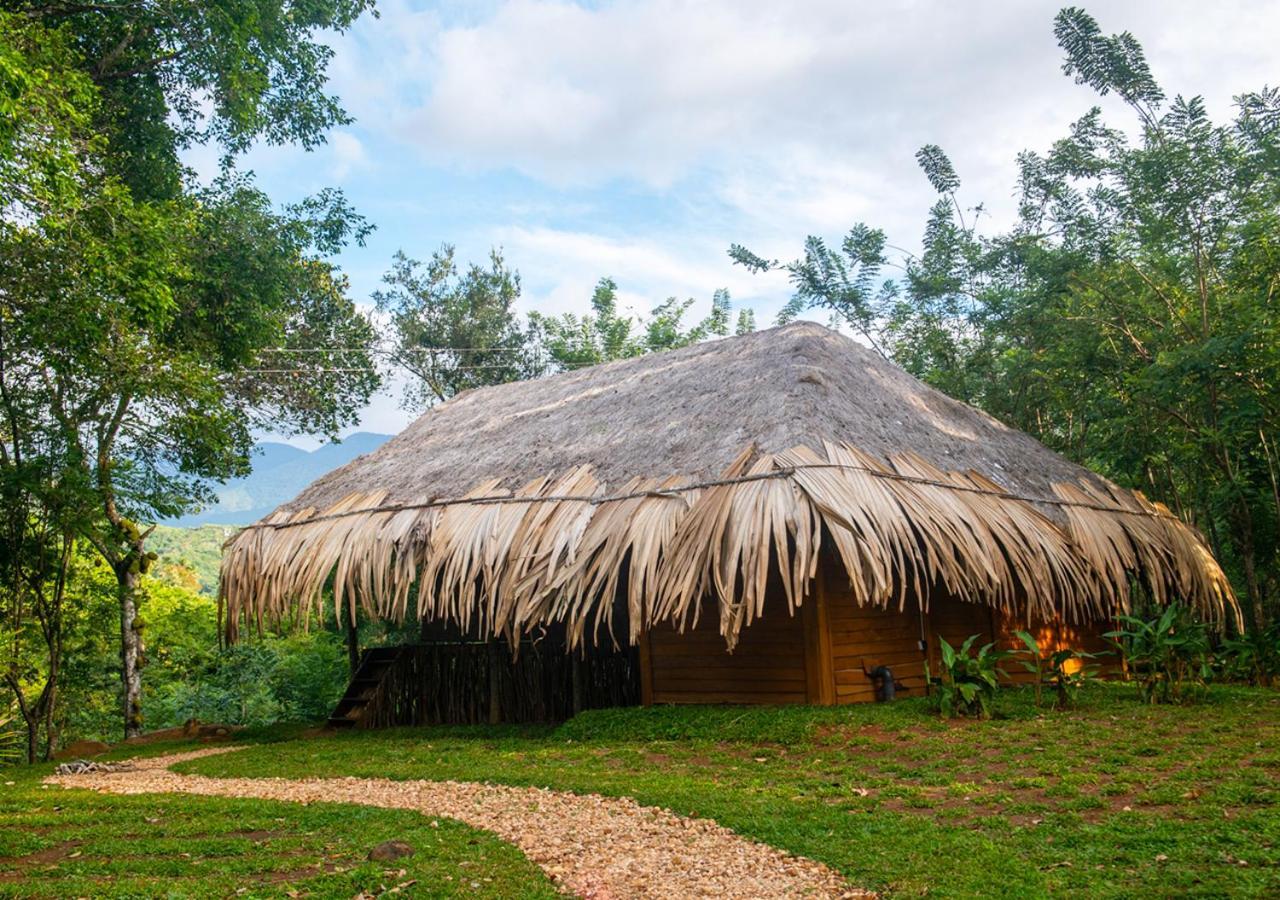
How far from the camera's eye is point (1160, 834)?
3.67m

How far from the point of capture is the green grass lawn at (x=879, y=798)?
3.49 meters

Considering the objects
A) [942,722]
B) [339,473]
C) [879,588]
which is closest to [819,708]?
[942,722]

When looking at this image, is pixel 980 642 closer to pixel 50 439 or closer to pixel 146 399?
pixel 146 399

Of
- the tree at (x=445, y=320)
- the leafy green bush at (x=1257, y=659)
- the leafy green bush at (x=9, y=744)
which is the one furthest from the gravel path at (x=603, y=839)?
the tree at (x=445, y=320)

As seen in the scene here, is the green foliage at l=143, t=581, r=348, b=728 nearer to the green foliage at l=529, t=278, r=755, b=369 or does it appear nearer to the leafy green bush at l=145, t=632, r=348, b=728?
the leafy green bush at l=145, t=632, r=348, b=728

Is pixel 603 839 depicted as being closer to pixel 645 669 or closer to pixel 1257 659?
pixel 645 669

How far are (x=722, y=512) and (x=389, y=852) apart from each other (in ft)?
10.9

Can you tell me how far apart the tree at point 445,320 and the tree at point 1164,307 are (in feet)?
33.0

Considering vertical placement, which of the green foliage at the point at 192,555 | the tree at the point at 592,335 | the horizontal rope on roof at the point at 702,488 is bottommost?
the horizontal rope on roof at the point at 702,488

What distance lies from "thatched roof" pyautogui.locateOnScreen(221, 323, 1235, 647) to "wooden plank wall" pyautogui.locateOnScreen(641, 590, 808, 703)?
280 mm

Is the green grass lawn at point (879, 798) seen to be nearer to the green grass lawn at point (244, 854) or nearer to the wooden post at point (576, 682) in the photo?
the green grass lawn at point (244, 854)

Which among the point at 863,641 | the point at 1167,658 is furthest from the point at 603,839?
the point at 1167,658

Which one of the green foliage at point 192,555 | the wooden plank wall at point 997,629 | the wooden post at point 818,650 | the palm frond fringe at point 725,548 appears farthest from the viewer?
the green foliage at point 192,555

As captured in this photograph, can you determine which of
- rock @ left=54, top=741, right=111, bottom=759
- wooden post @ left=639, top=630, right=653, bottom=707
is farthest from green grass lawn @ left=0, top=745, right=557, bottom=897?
rock @ left=54, top=741, right=111, bottom=759
